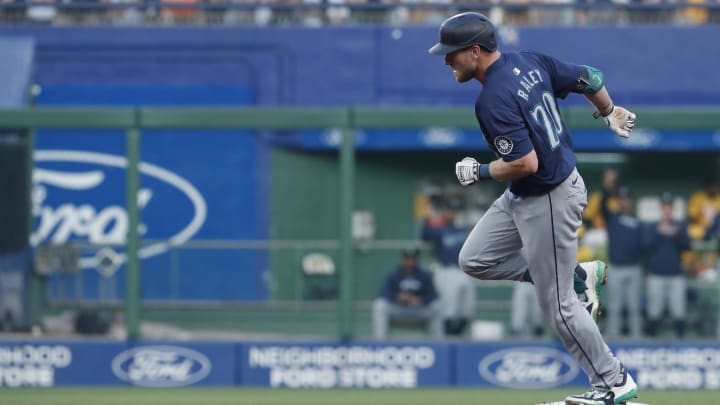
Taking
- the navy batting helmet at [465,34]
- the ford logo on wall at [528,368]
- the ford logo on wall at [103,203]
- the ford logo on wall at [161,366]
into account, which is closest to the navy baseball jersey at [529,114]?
the navy batting helmet at [465,34]

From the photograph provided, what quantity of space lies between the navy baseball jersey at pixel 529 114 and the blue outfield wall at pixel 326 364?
16.0ft

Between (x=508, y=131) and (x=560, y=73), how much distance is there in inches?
22.7

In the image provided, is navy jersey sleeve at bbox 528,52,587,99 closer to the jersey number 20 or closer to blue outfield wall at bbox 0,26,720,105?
the jersey number 20

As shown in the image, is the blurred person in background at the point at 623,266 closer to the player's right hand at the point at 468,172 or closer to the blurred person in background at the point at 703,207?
the blurred person in background at the point at 703,207

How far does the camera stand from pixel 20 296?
11.0 m

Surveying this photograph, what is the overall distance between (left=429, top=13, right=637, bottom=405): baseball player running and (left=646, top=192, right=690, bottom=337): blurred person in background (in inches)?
196

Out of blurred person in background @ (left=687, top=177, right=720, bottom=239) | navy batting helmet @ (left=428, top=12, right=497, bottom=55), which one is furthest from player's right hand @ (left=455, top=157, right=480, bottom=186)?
blurred person in background @ (left=687, top=177, right=720, bottom=239)

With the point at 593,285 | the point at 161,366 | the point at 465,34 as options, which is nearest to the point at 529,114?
the point at 465,34

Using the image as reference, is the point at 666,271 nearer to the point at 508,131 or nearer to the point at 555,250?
the point at 555,250

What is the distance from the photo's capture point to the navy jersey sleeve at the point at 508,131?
5.77 meters

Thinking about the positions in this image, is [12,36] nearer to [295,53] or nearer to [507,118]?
[295,53]

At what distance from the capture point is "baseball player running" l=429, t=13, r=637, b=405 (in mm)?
5820

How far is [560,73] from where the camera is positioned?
617 cm

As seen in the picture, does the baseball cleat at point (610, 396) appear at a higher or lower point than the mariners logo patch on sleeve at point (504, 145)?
lower
